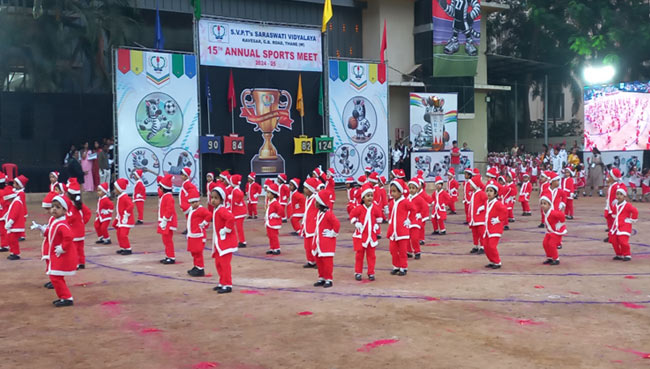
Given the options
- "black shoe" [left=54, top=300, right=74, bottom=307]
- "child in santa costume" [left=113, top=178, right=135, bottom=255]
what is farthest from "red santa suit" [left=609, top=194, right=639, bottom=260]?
"black shoe" [left=54, top=300, right=74, bottom=307]

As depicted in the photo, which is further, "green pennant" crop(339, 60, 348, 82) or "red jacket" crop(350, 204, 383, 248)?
"green pennant" crop(339, 60, 348, 82)

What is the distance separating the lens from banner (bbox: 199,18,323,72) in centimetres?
2725

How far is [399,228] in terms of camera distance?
39.0 ft

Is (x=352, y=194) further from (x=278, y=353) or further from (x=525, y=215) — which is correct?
(x=278, y=353)

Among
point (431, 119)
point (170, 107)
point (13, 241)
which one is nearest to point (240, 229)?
point (13, 241)

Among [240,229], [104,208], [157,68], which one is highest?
[157,68]

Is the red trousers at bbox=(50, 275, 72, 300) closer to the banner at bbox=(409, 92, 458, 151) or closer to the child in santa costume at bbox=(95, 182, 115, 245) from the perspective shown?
the child in santa costume at bbox=(95, 182, 115, 245)

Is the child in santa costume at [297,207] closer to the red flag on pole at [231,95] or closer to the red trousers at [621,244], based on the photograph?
the red trousers at [621,244]

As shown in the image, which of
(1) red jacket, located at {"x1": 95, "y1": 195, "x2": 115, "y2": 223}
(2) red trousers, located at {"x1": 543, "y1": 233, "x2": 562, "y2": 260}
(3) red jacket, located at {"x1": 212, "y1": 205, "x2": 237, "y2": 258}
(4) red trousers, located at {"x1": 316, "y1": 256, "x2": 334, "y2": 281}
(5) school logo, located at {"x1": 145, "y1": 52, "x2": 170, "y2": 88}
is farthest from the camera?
(5) school logo, located at {"x1": 145, "y1": 52, "x2": 170, "y2": 88}

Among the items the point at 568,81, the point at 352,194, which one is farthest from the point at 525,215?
the point at 568,81

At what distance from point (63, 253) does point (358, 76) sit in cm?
2239

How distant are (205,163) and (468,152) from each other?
539 inches

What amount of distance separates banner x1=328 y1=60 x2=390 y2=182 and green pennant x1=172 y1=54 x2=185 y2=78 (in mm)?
6678

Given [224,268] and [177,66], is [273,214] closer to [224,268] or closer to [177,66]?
[224,268]
